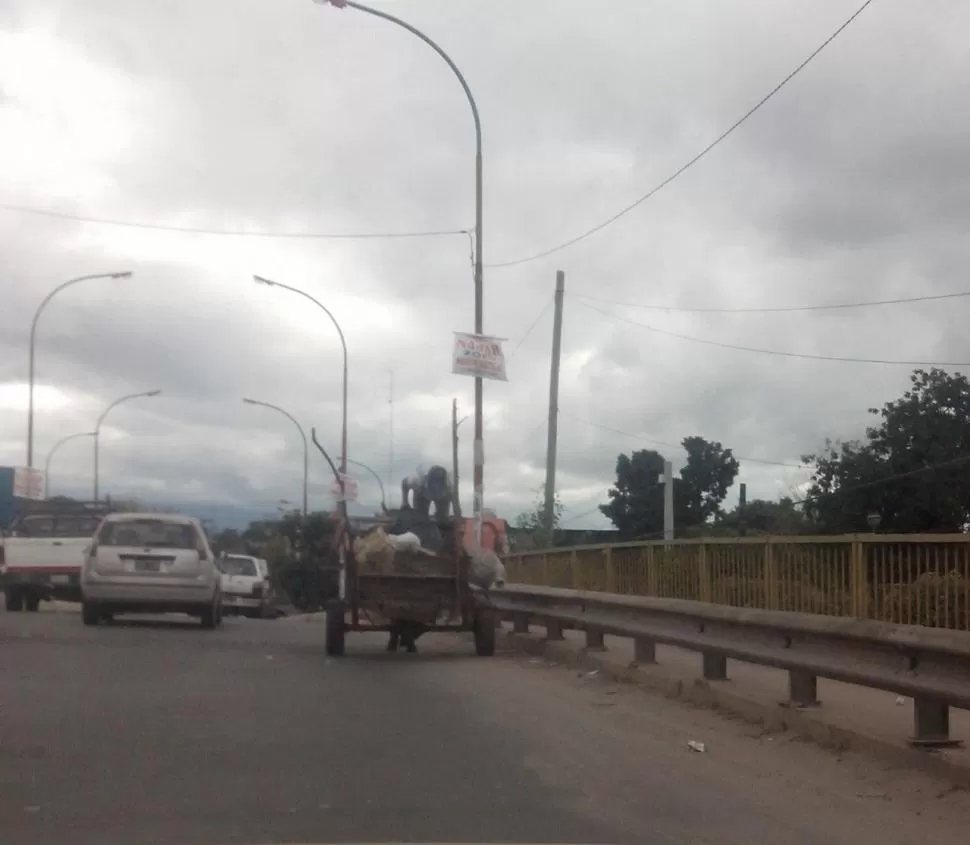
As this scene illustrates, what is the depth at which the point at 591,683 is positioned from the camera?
12.9 metres

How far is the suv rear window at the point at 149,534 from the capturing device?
19.7 meters

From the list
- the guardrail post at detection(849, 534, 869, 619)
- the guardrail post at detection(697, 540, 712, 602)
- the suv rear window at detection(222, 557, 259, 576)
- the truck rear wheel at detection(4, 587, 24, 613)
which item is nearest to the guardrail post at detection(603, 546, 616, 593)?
the guardrail post at detection(697, 540, 712, 602)

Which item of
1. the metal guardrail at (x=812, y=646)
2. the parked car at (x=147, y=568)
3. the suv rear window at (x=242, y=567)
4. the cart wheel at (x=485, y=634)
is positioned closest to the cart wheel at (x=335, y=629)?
the cart wheel at (x=485, y=634)

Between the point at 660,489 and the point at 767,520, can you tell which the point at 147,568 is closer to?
the point at 767,520

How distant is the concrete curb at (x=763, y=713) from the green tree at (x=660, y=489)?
39.0 m

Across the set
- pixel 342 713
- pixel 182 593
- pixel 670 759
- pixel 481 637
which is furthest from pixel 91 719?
pixel 182 593

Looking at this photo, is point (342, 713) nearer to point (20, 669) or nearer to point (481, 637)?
point (20, 669)

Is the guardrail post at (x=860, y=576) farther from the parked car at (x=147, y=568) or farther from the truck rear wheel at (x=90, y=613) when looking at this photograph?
the truck rear wheel at (x=90, y=613)

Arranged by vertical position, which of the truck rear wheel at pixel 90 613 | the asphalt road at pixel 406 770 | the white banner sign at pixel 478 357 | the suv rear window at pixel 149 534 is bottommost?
the asphalt road at pixel 406 770

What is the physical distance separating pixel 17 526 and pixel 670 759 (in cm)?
2074

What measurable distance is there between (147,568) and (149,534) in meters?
0.75

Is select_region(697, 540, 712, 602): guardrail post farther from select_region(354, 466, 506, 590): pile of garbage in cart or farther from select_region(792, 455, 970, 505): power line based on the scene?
select_region(792, 455, 970, 505): power line

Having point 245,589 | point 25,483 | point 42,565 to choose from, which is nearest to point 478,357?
point 42,565

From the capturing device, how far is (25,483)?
3934 centimetres
